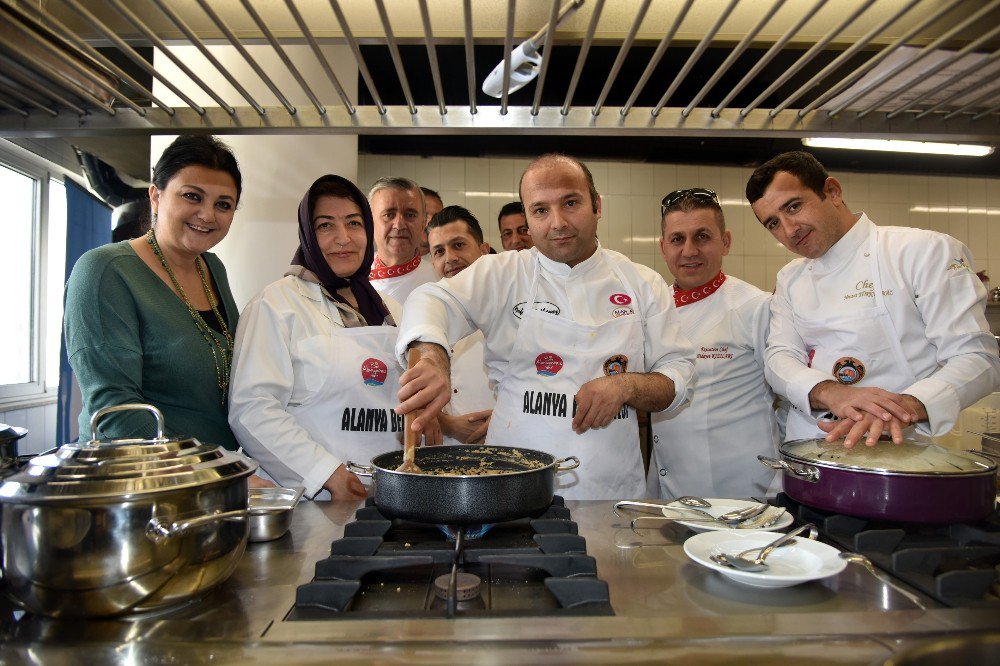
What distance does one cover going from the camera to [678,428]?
230 centimetres

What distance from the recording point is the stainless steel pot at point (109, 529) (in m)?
0.73

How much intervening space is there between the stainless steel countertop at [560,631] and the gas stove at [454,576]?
0.03m

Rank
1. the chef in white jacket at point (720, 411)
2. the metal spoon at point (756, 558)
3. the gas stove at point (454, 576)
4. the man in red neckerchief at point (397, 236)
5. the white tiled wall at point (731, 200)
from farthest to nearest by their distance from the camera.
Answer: the white tiled wall at point (731, 200), the man in red neckerchief at point (397, 236), the chef in white jacket at point (720, 411), the metal spoon at point (756, 558), the gas stove at point (454, 576)

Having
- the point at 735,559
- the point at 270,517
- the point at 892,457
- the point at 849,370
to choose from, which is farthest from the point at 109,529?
the point at 849,370

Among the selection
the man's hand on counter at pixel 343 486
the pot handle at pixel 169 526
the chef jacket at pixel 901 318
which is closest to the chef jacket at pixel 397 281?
the man's hand on counter at pixel 343 486

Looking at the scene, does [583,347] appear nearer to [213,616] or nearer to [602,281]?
[602,281]

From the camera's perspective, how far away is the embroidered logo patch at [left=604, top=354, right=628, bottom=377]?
67.3 inches

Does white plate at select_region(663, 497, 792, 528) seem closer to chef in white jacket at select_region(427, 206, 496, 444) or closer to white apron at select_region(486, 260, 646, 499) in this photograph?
white apron at select_region(486, 260, 646, 499)

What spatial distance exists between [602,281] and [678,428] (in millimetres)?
756

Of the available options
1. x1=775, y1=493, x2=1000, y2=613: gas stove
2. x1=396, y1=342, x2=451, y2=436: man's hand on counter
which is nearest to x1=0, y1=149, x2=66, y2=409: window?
x1=396, y1=342, x2=451, y2=436: man's hand on counter

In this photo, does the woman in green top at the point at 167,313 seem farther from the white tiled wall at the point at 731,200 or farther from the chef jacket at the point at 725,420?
the white tiled wall at the point at 731,200

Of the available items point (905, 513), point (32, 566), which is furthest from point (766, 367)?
point (32, 566)

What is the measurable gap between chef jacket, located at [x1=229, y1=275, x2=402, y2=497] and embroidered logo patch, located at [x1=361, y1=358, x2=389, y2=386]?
0.02 meters

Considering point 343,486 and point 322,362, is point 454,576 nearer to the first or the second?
point 343,486
